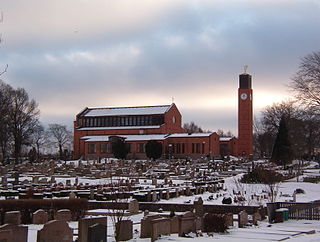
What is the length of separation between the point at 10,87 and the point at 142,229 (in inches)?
2503

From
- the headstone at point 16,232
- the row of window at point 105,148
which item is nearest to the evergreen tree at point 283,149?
the row of window at point 105,148

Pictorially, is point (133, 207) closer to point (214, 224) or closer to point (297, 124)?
point (214, 224)

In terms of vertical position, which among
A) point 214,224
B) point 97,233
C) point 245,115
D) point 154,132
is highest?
point 245,115

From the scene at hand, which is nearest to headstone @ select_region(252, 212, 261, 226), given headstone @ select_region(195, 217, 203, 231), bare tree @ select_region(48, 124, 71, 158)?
headstone @ select_region(195, 217, 203, 231)

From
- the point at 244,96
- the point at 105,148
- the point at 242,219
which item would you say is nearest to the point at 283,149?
the point at 105,148

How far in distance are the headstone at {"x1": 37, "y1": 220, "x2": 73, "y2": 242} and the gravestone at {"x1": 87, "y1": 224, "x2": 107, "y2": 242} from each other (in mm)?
594

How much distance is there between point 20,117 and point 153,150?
20457mm

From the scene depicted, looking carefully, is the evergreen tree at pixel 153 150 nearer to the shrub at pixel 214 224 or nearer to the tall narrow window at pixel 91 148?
the tall narrow window at pixel 91 148

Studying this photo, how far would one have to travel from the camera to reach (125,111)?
101688 millimetres

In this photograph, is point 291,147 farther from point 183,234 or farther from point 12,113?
point 183,234

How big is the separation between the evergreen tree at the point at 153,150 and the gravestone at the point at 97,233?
6932cm

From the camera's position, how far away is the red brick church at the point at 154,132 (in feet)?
291

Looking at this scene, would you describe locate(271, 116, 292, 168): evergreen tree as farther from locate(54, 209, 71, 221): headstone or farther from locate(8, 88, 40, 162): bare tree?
locate(54, 209, 71, 221): headstone

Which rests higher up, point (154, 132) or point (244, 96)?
point (244, 96)
